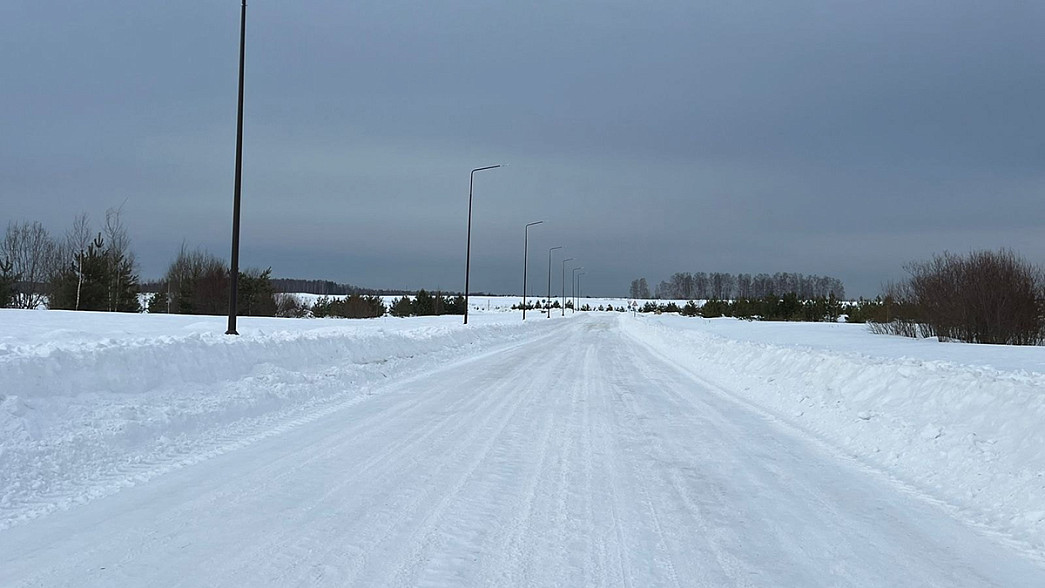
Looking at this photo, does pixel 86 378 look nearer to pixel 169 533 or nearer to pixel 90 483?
pixel 90 483

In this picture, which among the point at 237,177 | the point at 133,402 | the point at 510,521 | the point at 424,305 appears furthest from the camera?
the point at 424,305

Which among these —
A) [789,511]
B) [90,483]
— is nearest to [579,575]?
[789,511]

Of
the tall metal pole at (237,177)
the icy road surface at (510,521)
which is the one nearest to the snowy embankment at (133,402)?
the icy road surface at (510,521)

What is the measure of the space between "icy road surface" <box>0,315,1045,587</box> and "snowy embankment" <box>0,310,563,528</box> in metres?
0.63

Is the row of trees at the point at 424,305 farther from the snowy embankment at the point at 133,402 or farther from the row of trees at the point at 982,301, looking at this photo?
the snowy embankment at the point at 133,402

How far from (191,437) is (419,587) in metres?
5.67

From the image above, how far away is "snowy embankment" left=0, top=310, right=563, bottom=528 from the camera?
6.50 meters

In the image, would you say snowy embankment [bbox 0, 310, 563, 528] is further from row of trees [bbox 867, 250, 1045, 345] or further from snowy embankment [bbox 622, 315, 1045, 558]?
row of trees [bbox 867, 250, 1045, 345]

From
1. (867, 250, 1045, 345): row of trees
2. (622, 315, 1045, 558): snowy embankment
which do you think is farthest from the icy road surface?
(867, 250, 1045, 345): row of trees

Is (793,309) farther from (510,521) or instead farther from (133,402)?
(510,521)

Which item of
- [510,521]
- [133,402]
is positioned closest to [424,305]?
[133,402]

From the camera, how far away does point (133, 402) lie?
30.5 feet

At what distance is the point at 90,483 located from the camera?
6.34m

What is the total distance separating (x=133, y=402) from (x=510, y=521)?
665cm
